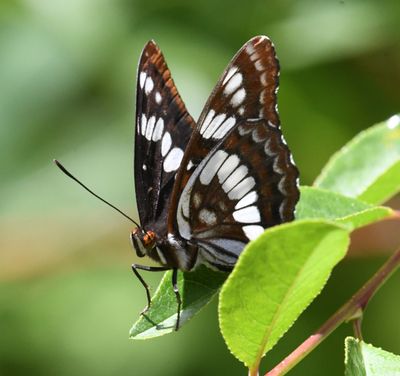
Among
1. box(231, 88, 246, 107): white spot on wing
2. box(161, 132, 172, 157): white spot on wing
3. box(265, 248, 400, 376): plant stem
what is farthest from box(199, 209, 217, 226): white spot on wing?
box(265, 248, 400, 376): plant stem

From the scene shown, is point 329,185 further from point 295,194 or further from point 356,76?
point 356,76

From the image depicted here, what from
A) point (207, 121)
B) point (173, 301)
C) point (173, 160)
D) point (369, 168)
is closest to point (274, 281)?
point (173, 301)

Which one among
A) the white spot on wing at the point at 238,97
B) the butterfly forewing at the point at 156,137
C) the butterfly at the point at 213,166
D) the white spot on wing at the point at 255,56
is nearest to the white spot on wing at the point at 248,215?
the butterfly at the point at 213,166

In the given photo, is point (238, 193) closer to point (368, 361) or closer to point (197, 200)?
point (197, 200)

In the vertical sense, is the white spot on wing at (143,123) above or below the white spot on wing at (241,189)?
above

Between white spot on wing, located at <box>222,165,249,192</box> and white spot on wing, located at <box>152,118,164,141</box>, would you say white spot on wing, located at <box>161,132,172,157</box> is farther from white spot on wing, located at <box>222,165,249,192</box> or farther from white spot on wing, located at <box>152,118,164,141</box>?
white spot on wing, located at <box>222,165,249,192</box>

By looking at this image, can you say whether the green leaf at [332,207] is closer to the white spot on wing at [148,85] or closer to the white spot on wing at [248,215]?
the white spot on wing at [248,215]

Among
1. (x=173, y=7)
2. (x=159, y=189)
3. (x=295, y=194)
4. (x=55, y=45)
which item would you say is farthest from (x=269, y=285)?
(x=55, y=45)
